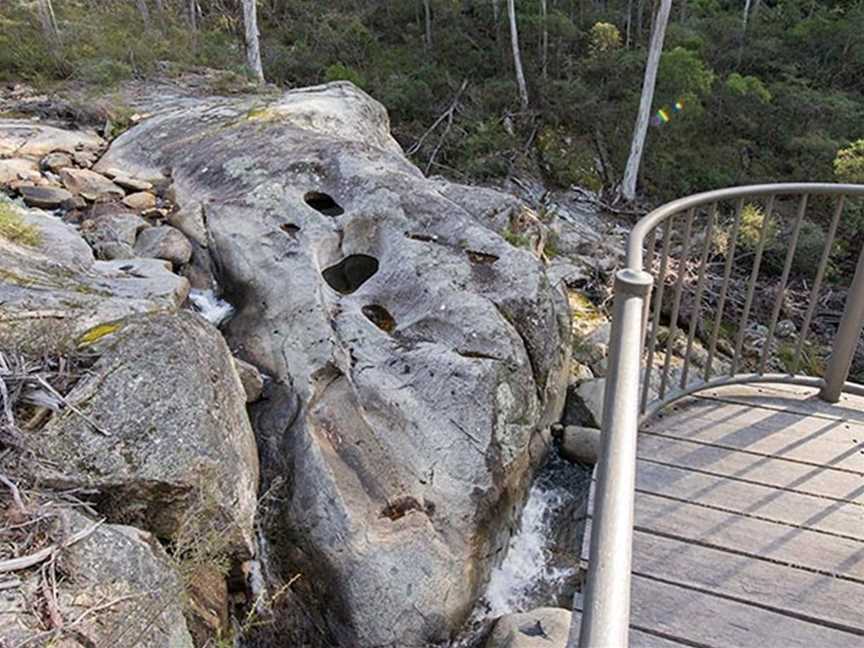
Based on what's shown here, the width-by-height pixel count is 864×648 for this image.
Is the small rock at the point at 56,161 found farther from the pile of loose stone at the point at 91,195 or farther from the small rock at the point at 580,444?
the small rock at the point at 580,444

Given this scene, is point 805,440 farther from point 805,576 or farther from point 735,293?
point 735,293

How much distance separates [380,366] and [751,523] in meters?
2.09

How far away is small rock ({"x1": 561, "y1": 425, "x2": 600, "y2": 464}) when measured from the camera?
4395mm

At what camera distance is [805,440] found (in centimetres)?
239

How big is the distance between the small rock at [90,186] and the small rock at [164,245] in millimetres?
699

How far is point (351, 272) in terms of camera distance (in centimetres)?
434

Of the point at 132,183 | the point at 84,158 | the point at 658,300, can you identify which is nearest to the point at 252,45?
the point at 84,158

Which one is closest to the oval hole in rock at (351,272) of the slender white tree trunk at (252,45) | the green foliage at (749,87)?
the slender white tree trunk at (252,45)

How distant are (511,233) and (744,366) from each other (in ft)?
12.8

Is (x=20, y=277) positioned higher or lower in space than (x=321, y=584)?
higher

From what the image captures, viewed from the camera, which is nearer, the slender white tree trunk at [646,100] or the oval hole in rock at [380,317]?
the oval hole in rock at [380,317]

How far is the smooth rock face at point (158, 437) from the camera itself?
2.25 meters

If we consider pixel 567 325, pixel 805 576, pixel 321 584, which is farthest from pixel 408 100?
pixel 805 576

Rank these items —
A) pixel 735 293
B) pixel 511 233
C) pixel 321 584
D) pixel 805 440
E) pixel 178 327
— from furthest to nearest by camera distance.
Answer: pixel 735 293 → pixel 511 233 → pixel 321 584 → pixel 178 327 → pixel 805 440
